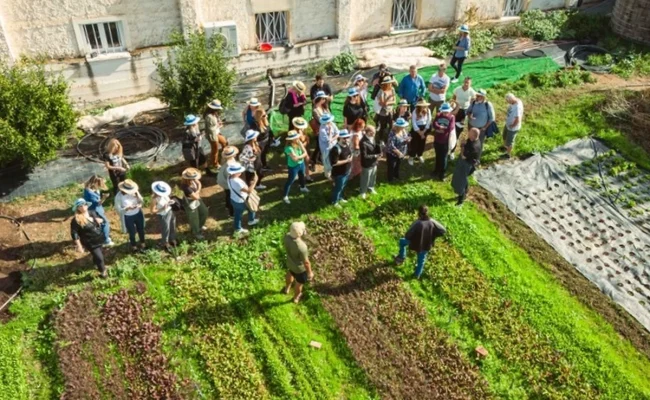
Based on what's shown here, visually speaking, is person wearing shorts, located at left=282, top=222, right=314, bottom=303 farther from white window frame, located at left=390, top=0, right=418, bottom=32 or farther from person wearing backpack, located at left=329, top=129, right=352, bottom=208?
white window frame, located at left=390, top=0, right=418, bottom=32

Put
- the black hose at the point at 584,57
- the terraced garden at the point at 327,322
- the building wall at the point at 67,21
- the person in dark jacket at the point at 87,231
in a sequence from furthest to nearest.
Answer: the black hose at the point at 584,57
the building wall at the point at 67,21
the person in dark jacket at the point at 87,231
the terraced garden at the point at 327,322

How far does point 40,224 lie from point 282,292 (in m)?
5.53

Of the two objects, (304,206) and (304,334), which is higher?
(304,206)

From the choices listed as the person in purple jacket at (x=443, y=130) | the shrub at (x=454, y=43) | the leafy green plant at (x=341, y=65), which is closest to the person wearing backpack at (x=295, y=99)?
the person in purple jacket at (x=443, y=130)

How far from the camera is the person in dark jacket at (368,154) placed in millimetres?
12531

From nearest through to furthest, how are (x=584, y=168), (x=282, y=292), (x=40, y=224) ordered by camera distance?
(x=282, y=292), (x=40, y=224), (x=584, y=168)

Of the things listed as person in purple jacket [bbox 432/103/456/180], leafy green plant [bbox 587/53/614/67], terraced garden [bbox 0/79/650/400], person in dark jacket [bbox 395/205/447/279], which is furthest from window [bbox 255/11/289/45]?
A: leafy green plant [bbox 587/53/614/67]

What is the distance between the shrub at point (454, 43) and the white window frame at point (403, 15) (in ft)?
3.15

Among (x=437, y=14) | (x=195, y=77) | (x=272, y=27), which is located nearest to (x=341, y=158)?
(x=195, y=77)

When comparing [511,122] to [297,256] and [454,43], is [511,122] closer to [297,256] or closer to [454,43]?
[454,43]

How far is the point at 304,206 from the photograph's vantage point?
13.2 m


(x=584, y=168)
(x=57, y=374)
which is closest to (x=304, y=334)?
(x=57, y=374)

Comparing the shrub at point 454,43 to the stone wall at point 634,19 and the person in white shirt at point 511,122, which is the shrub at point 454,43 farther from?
the person in white shirt at point 511,122

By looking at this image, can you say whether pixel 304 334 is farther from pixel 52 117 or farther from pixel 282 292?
pixel 52 117
